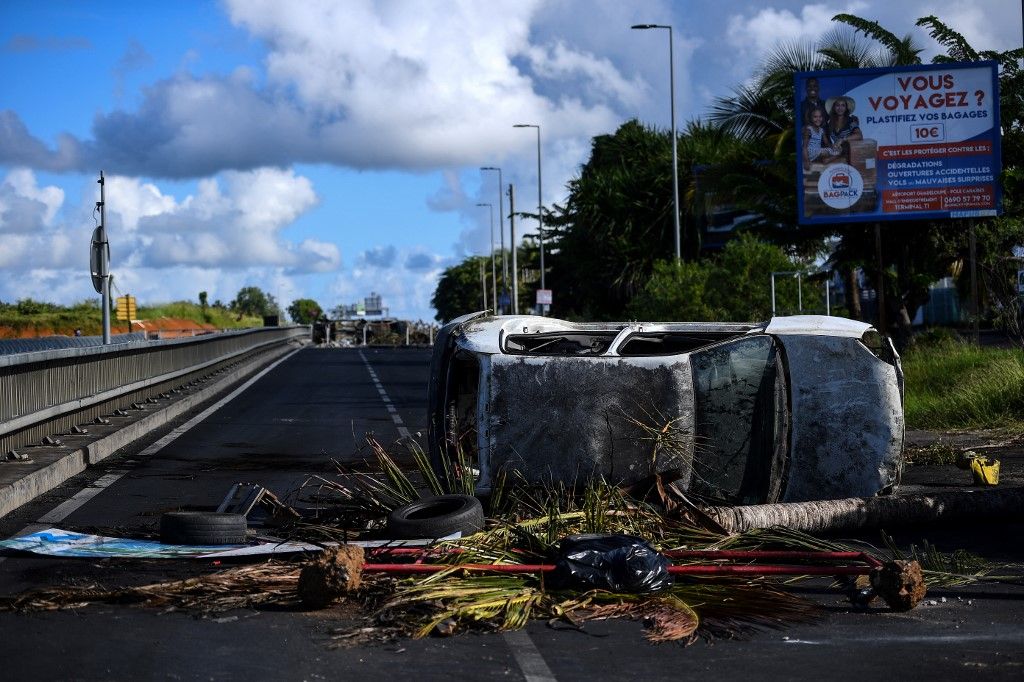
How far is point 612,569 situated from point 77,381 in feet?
34.9

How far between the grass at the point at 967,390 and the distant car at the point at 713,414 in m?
7.95

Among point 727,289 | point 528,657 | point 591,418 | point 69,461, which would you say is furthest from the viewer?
point 727,289

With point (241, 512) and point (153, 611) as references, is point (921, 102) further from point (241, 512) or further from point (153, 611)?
point (153, 611)

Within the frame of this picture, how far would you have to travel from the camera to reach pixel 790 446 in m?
9.48

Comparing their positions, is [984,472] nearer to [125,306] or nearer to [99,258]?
[99,258]

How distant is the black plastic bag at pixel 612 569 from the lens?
22.4ft

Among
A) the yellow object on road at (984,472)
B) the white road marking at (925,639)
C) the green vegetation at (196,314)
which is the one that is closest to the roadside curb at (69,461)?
the white road marking at (925,639)

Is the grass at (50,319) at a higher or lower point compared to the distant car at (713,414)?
higher

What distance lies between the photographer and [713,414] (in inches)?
372

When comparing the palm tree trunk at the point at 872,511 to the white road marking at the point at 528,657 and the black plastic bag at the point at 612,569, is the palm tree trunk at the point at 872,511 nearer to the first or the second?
the black plastic bag at the point at 612,569

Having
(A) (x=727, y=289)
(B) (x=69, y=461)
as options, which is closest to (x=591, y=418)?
(B) (x=69, y=461)

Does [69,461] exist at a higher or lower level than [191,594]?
higher

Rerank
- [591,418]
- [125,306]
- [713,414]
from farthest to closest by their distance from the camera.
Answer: [125,306]
[713,414]
[591,418]

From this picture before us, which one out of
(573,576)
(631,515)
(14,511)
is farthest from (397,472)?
(14,511)
